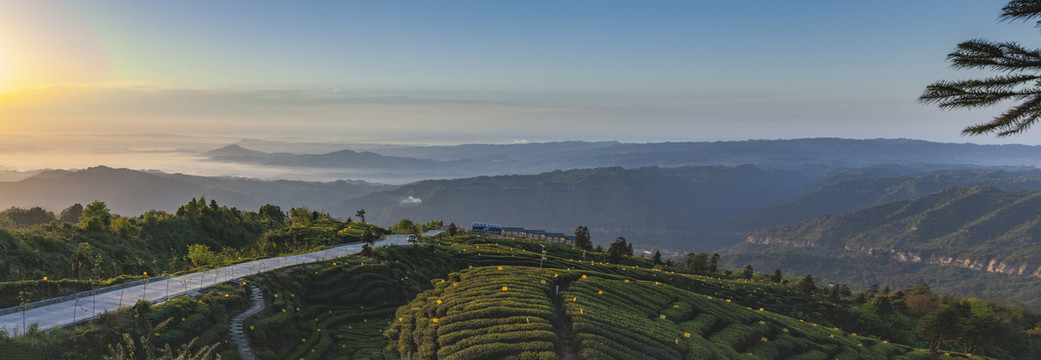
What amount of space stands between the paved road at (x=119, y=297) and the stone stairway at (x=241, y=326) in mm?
3622

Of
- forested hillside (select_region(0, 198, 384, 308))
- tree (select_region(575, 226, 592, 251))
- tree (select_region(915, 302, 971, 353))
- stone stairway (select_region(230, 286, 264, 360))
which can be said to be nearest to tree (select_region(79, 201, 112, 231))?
forested hillside (select_region(0, 198, 384, 308))

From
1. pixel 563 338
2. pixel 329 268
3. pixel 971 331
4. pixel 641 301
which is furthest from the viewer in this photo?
pixel 971 331

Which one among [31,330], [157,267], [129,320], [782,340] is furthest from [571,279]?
[157,267]

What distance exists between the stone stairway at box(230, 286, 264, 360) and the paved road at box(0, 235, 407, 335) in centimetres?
362

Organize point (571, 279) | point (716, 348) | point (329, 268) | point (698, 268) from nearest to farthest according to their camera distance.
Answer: point (716, 348)
point (571, 279)
point (329, 268)
point (698, 268)

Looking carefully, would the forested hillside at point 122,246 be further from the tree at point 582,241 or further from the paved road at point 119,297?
the tree at point 582,241

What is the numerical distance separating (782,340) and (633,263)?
75.2 m

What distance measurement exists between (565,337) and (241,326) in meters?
23.9

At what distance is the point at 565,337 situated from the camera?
30.3 meters

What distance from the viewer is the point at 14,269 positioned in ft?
145

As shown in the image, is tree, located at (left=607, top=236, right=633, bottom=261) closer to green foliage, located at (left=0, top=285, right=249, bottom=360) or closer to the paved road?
the paved road

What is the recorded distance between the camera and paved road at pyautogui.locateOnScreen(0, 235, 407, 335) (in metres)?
29.6

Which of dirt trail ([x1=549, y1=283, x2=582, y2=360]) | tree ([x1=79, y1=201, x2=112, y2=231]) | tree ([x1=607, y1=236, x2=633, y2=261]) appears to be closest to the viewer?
dirt trail ([x1=549, y1=283, x2=582, y2=360])

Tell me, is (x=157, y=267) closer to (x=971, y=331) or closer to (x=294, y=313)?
(x=294, y=313)
